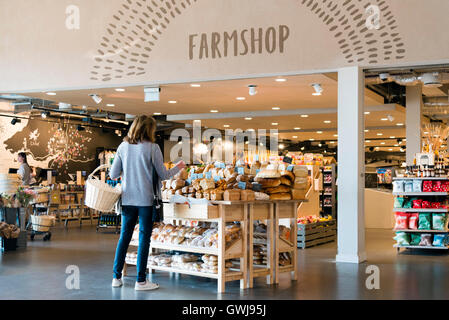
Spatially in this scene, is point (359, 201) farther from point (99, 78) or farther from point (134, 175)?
point (99, 78)

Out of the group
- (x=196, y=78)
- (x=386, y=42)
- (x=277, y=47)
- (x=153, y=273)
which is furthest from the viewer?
(x=196, y=78)

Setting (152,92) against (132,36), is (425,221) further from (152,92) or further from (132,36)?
(132,36)

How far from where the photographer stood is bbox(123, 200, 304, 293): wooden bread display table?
17.7 feet

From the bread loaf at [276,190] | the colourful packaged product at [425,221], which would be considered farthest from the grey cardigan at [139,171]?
the colourful packaged product at [425,221]

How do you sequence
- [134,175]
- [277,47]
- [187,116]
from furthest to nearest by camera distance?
[187,116], [277,47], [134,175]

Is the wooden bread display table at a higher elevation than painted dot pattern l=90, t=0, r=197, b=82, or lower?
lower

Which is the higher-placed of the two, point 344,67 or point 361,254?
point 344,67

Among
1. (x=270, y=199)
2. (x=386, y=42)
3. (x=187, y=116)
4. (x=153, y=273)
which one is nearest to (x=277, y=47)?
(x=386, y=42)

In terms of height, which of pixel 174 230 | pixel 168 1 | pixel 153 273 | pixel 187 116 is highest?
pixel 168 1

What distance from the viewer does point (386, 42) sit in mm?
7645

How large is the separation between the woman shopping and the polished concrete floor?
1.63 feet

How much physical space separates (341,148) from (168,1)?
369cm

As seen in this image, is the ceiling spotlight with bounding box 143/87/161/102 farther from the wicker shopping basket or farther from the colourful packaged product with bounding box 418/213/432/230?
the colourful packaged product with bounding box 418/213/432/230

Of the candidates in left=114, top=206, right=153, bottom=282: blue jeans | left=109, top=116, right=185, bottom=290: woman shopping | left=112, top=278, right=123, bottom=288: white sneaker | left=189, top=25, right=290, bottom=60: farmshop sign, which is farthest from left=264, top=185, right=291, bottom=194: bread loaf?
left=189, top=25, right=290, bottom=60: farmshop sign
